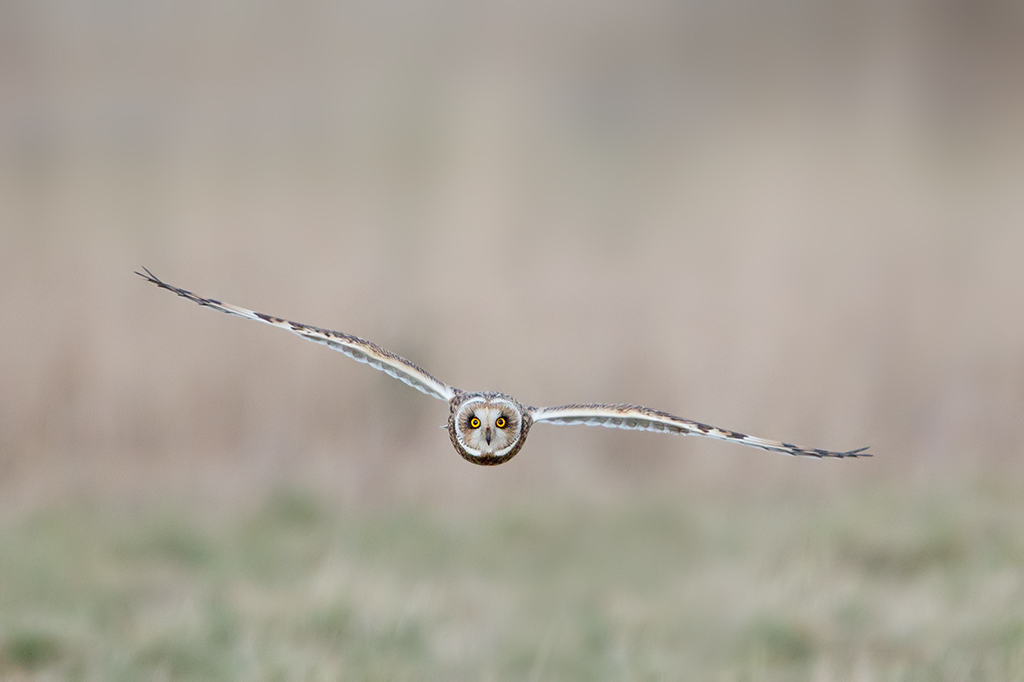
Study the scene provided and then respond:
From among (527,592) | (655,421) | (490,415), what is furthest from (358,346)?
(527,592)

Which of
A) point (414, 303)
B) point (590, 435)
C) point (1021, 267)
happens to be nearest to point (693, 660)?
point (590, 435)

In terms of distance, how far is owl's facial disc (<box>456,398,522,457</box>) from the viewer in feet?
11.8

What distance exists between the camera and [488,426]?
3.64 meters

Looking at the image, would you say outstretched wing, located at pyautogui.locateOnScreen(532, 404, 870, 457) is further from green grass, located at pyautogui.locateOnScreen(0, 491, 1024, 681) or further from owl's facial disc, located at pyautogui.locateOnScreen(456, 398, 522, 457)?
green grass, located at pyautogui.locateOnScreen(0, 491, 1024, 681)

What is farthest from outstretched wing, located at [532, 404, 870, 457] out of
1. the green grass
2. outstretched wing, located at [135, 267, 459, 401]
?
the green grass

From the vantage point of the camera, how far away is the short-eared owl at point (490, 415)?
342cm

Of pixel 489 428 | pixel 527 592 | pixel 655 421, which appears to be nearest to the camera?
pixel 655 421

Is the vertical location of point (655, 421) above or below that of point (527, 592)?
above

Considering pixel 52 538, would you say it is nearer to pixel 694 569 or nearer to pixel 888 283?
pixel 694 569

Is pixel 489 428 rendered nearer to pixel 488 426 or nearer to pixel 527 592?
pixel 488 426

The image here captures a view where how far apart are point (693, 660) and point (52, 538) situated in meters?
5.17

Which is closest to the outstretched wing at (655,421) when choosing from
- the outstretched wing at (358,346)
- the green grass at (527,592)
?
the outstretched wing at (358,346)

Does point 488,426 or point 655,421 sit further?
point 488,426

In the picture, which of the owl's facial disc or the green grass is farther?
the green grass
